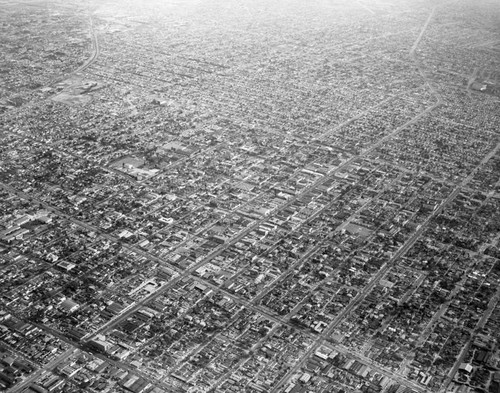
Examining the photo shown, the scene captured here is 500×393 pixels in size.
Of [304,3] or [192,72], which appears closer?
[192,72]

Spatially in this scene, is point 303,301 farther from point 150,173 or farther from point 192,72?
point 192,72

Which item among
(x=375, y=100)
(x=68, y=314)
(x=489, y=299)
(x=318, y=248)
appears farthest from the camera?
(x=375, y=100)

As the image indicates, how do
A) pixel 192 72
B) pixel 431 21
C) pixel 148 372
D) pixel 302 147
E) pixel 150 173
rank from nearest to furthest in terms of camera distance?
pixel 148 372, pixel 150 173, pixel 302 147, pixel 192 72, pixel 431 21

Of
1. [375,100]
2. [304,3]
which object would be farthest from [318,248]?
[304,3]

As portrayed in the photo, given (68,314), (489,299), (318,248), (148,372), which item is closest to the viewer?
(148,372)

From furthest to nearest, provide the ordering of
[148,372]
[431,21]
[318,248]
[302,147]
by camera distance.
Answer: [431,21] → [302,147] → [318,248] → [148,372]

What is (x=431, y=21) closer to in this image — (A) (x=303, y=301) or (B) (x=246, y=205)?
(B) (x=246, y=205)

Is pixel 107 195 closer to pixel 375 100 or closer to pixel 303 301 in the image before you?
pixel 303 301

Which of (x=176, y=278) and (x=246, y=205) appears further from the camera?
(x=246, y=205)

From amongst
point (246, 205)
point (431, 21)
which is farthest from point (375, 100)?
point (431, 21)
